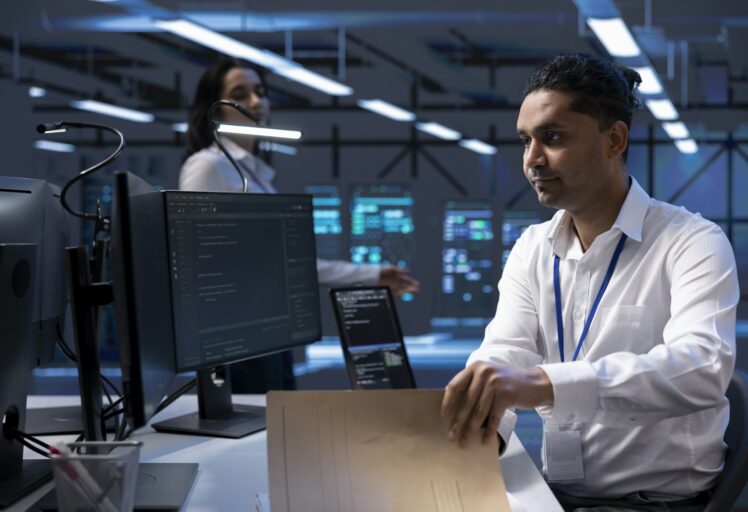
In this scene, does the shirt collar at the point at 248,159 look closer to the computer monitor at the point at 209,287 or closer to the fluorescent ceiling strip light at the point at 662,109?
the computer monitor at the point at 209,287

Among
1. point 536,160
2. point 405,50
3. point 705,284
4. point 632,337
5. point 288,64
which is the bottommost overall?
point 632,337

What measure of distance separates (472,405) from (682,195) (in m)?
11.2

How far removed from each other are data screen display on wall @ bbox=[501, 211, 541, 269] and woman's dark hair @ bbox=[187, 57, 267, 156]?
6440mm

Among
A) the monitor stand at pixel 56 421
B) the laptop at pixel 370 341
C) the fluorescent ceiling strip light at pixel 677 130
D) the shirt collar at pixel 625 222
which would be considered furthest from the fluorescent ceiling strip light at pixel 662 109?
the monitor stand at pixel 56 421

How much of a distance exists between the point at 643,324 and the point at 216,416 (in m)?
0.96

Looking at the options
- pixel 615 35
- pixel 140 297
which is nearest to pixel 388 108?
pixel 615 35

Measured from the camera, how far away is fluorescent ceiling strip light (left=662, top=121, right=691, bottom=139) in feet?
31.2

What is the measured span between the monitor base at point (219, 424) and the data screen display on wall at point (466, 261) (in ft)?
23.6

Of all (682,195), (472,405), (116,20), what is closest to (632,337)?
(472,405)

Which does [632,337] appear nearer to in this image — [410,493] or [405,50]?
[410,493]

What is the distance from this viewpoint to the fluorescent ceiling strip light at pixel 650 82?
20.4ft

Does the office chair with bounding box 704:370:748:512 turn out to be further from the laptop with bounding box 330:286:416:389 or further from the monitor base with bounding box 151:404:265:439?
the monitor base with bounding box 151:404:265:439

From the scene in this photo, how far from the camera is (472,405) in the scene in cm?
113

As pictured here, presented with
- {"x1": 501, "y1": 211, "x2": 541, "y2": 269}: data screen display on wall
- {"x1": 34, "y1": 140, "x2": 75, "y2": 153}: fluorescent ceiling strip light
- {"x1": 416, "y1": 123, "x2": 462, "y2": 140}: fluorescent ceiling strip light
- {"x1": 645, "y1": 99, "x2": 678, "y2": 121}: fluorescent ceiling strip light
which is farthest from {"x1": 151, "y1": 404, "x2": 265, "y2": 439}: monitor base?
{"x1": 34, "y1": 140, "x2": 75, "y2": 153}: fluorescent ceiling strip light
